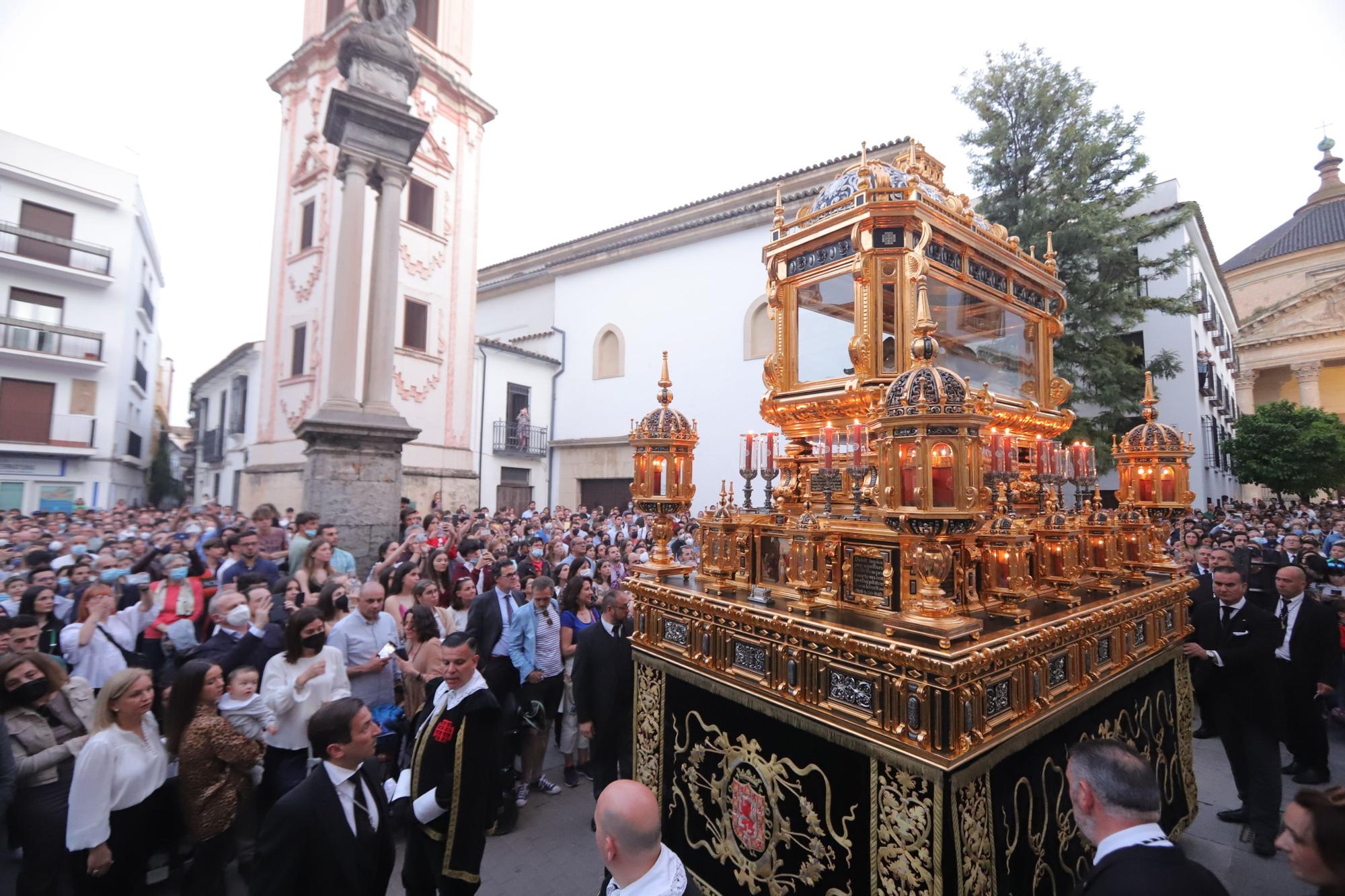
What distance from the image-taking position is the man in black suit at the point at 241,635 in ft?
12.5

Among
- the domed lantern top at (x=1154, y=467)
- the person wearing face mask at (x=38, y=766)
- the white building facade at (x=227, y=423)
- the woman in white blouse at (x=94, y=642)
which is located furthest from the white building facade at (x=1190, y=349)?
the white building facade at (x=227, y=423)

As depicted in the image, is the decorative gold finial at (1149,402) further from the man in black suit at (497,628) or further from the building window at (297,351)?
the building window at (297,351)

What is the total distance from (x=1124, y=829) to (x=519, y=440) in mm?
20386

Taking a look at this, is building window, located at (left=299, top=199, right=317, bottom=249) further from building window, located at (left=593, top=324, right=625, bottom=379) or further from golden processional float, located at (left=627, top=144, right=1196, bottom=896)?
golden processional float, located at (left=627, top=144, right=1196, bottom=896)

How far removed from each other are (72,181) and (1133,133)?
32264 mm

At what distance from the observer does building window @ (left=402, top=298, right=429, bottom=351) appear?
16.5 meters

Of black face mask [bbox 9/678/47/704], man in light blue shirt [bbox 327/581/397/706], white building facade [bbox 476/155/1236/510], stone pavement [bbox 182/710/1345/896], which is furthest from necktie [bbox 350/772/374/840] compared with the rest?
white building facade [bbox 476/155/1236/510]

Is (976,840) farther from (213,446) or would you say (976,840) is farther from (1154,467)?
(213,446)

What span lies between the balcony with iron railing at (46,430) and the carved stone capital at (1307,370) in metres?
48.2

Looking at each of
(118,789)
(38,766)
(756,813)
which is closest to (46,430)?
(38,766)

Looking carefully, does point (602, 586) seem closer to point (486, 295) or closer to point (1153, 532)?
point (1153, 532)

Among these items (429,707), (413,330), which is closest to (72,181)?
(413,330)

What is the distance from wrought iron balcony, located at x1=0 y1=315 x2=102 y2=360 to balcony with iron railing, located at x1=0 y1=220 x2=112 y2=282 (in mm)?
1995

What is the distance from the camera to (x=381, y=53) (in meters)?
11.0
